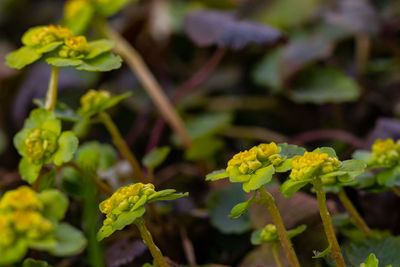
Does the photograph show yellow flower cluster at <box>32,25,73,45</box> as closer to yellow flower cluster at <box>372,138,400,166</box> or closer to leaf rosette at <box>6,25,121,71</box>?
leaf rosette at <box>6,25,121,71</box>

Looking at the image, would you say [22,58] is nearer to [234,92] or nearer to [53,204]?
[53,204]

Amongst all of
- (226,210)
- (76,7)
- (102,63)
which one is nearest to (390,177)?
(226,210)

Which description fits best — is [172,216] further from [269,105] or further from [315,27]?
[315,27]

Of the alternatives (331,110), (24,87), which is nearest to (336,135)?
(331,110)

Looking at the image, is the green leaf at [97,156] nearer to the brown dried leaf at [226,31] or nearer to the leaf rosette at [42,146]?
the leaf rosette at [42,146]

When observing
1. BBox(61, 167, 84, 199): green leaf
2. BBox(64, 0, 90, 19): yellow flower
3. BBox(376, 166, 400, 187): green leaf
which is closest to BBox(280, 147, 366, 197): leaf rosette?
BBox(376, 166, 400, 187): green leaf
